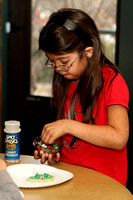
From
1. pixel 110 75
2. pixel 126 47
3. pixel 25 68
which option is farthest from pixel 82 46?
pixel 25 68

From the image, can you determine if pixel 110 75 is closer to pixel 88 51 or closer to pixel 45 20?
pixel 88 51

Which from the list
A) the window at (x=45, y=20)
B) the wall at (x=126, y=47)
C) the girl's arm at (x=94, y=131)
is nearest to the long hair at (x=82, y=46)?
the girl's arm at (x=94, y=131)

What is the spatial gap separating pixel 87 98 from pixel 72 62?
0.58ft

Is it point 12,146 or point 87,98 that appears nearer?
point 12,146

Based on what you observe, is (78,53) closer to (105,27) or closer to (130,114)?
(130,114)

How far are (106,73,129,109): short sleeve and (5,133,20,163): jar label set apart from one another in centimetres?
40

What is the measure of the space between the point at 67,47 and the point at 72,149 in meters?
0.46

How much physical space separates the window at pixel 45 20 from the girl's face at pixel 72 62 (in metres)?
0.70

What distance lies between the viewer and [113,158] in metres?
1.55

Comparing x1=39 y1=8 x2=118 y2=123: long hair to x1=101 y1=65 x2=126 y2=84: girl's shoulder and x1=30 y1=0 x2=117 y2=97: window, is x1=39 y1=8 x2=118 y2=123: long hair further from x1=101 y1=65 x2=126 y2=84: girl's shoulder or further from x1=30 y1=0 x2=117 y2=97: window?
x1=30 y1=0 x2=117 y2=97: window

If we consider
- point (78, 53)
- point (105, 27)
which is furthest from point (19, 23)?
point (78, 53)

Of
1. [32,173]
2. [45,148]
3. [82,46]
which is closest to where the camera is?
[32,173]

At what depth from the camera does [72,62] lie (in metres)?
1.47

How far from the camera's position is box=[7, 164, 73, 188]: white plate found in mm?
1136
